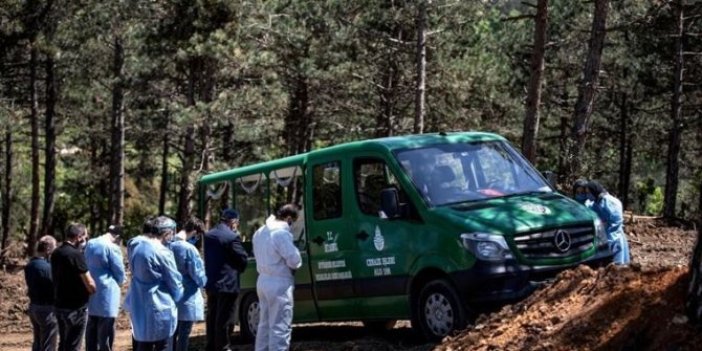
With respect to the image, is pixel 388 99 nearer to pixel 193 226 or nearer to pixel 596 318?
pixel 193 226

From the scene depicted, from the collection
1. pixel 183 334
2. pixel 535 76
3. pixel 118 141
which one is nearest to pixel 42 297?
pixel 183 334

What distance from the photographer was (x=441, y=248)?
1127cm

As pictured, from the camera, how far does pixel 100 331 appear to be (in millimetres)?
12258

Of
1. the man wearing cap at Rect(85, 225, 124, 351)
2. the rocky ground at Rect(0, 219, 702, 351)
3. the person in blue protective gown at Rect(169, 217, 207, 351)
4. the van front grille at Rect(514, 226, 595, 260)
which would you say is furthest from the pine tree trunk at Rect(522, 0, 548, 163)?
the man wearing cap at Rect(85, 225, 124, 351)

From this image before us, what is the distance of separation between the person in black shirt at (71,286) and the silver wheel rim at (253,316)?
10.1 feet

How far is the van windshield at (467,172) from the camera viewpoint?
11891 millimetres

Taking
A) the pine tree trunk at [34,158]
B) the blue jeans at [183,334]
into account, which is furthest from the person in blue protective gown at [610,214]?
the pine tree trunk at [34,158]

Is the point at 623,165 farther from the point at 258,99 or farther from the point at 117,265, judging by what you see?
the point at 117,265

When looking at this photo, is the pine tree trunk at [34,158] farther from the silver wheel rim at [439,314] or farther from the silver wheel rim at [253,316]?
the silver wheel rim at [439,314]

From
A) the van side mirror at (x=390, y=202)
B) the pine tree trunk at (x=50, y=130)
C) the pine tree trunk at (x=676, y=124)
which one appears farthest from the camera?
the pine tree trunk at (x=50, y=130)

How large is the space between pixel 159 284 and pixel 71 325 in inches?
85.1

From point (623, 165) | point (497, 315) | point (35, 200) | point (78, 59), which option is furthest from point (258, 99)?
point (497, 315)

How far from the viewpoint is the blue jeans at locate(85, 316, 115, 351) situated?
1223cm

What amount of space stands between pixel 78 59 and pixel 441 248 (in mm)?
25905
